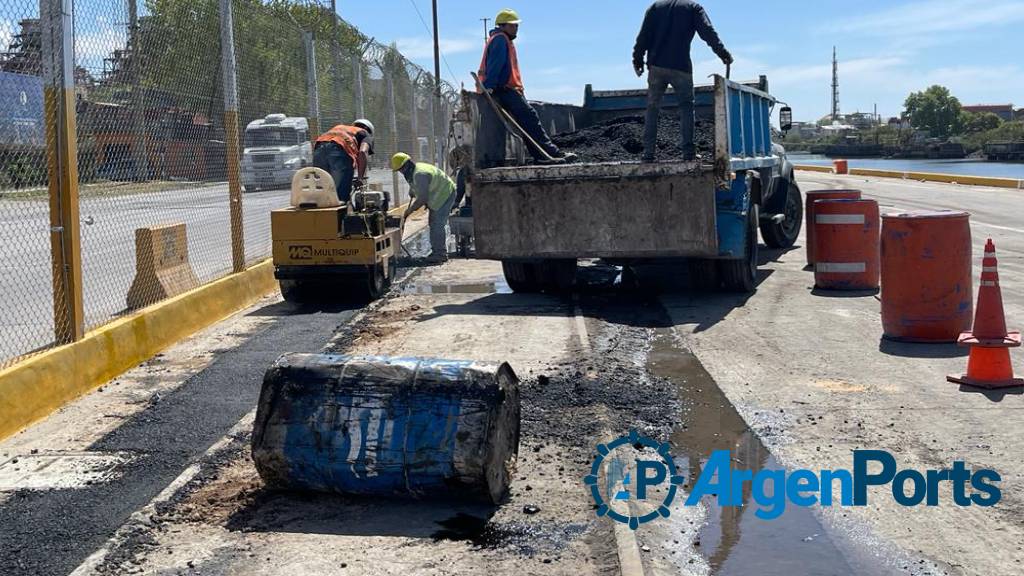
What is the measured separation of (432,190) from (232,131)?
3711 mm

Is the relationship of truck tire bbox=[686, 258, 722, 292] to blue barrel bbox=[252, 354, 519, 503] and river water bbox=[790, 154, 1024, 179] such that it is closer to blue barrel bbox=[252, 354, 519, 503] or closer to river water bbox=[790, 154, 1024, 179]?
blue barrel bbox=[252, 354, 519, 503]

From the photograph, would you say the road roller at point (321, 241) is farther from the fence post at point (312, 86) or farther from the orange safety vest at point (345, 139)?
the fence post at point (312, 86)

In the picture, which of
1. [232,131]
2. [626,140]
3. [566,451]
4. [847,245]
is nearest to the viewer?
[566,451]

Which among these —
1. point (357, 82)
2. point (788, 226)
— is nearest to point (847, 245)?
point (788, 226)

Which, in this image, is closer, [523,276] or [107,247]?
[523,276]

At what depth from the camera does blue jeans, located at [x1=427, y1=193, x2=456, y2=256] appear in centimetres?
1452

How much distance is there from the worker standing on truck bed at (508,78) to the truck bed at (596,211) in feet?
3.26

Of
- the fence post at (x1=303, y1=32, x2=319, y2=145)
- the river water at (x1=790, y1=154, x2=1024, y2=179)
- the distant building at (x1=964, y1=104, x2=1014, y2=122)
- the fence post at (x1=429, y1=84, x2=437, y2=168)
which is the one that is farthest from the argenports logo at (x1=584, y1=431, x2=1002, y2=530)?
the distant building at (x1=964, y1=104, x2=1014, y2=122)

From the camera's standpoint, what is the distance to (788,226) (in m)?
16.0

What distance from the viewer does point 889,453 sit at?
5.64 meters

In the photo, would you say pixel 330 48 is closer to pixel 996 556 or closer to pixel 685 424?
pixel 685 424

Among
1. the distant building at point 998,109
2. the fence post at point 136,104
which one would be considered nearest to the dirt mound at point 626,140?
the fence post at point 136,104

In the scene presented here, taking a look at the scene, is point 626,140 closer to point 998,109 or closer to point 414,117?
point 414,117

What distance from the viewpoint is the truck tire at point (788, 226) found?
1532 cm
